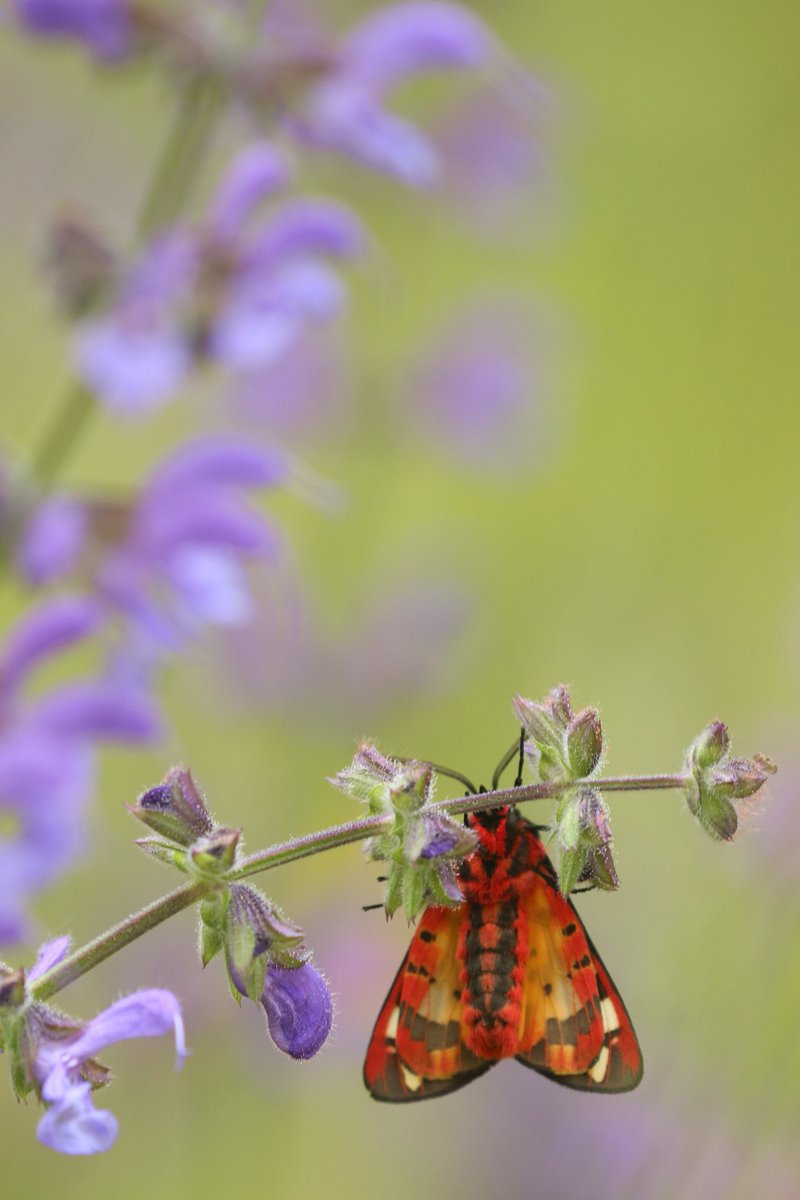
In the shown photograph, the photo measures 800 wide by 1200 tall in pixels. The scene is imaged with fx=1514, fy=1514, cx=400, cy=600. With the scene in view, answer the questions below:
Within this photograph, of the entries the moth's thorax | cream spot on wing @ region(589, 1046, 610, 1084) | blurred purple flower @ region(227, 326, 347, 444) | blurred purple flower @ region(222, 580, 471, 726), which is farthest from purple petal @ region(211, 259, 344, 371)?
cream spot on wing @ region(589, 1046, 610, 1084)

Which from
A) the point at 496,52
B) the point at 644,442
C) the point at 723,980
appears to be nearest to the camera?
the point at 723,980

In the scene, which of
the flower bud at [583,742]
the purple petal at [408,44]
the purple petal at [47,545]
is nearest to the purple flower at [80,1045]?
the flower bud at [583,742]

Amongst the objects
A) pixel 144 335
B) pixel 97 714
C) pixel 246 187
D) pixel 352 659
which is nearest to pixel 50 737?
pixel 97 714

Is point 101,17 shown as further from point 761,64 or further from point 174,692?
point 761,64

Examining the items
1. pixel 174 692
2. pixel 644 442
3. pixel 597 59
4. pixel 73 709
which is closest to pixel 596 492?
pixel 644 442

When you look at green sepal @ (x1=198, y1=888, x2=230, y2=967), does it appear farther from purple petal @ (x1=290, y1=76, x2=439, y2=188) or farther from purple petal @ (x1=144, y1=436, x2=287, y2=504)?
purple petal @ (x1=290, y1=76, x2=439, y2=188)
